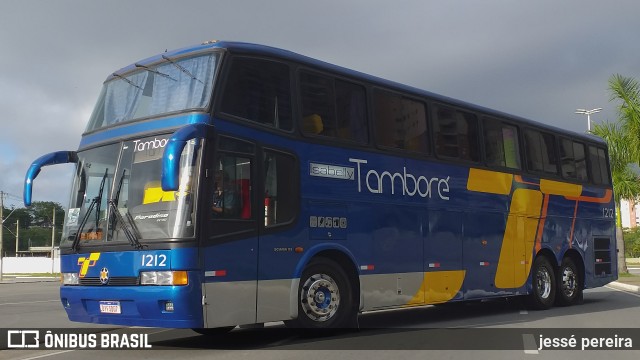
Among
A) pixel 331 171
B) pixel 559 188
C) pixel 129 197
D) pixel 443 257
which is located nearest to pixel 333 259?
pixel 331 171

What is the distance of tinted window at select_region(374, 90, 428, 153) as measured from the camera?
1091 centimetres

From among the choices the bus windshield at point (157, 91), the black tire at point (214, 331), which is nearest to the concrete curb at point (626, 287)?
the black tire at point (214, 331)

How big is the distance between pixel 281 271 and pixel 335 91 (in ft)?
10.1

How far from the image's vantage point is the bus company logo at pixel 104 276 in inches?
328

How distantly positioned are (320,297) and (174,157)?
336 cm

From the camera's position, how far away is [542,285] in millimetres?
14758

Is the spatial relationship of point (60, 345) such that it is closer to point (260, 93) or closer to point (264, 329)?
point (264, 329)

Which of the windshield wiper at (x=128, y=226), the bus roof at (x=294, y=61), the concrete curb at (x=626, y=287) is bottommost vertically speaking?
the concrete curb at (x=626, y=287)

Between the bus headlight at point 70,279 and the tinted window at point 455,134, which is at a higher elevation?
the tinted window at point 455,134

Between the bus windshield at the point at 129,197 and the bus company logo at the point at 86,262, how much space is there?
18 centimetres

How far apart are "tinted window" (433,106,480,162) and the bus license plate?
637cm

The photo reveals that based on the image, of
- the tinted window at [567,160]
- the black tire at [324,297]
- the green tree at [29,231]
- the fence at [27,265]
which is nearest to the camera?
the black tire at [324,297]

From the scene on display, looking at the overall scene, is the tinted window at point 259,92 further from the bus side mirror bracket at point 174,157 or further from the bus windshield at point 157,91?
the bus side mirror bracket at point 174,157

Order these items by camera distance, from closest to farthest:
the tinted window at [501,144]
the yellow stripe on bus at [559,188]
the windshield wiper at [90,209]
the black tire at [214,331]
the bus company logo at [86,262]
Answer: the bus company logo at [86,262], the windshield wiper at [90,209], the black tire at [214,331], the tinted window at [501,144], the yellow stripe on bus at [559,188]
